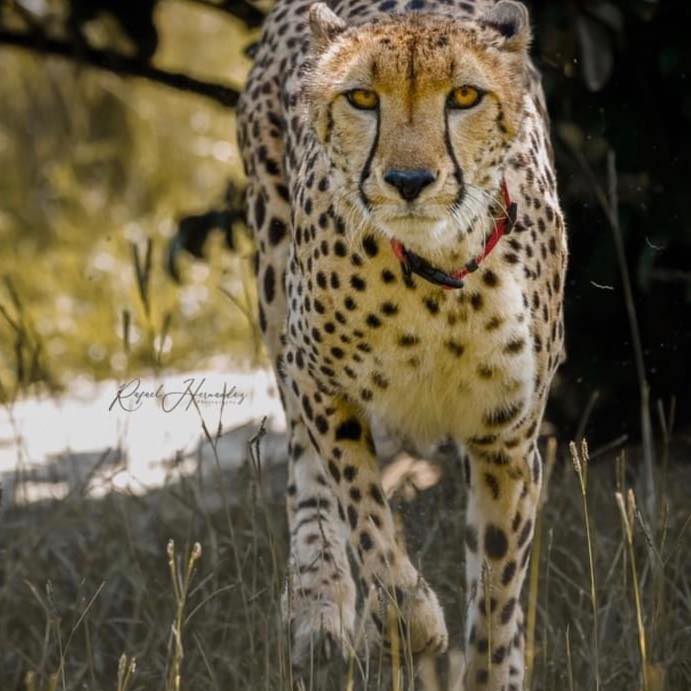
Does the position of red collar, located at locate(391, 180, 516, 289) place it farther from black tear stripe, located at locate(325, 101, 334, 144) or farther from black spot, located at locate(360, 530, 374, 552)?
black spot, located at locate(360, 530, 374, 552)

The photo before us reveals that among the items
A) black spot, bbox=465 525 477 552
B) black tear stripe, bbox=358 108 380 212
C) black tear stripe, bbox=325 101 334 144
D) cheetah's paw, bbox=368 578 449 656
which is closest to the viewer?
black tear stripe, bbox=358 108 380 212

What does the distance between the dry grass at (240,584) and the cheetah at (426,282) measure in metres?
0.11

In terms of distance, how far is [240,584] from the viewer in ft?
10.9

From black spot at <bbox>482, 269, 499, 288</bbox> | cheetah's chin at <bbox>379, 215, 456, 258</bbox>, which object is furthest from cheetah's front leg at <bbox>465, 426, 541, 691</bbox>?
cheetah's chin at <bbox>379, 215, 456, 258</bbox>

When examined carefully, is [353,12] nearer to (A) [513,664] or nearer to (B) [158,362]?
(B) [158,362]

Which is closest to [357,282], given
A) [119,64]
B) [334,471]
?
[334,471]

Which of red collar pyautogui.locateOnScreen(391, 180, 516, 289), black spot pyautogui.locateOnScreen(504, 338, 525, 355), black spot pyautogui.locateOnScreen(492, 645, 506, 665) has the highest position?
red collar pyautogui.locateOnScreen(391, 180, 516, 289)

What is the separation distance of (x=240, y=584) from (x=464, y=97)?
886 millimetres

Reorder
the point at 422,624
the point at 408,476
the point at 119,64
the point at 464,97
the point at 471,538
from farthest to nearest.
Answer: the point at 119,64 → the point at 408,476 → the point at 471,538 → the point at 422,624 → the point at 464,97

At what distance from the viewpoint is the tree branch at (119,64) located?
5.05 meters

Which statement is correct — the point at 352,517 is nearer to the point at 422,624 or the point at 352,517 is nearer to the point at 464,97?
the point at 422,624

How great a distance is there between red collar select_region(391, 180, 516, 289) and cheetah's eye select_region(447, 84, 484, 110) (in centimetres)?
19

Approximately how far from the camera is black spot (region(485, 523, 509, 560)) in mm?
3527

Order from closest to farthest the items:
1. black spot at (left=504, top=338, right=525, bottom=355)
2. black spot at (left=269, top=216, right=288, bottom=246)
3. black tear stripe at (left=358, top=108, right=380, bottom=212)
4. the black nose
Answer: the black nose < black tear stripe at (left=358, top=108, right=380, bottom=212) < black spot at (left=504, top=338, right=525, bottom=355) < black spot at (left=269, top=216, right=288, bottom=246)
